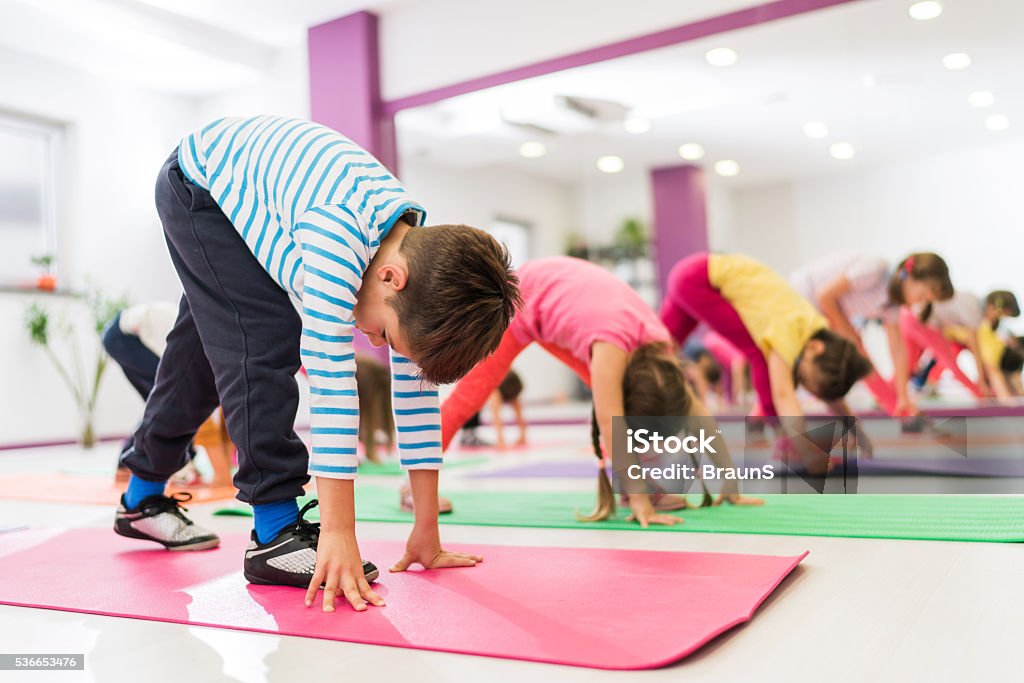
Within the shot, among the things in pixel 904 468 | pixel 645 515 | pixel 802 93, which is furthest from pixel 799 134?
pixel 645 515

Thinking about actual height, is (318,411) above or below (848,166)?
below

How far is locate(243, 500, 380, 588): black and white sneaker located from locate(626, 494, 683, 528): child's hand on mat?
0.61 m

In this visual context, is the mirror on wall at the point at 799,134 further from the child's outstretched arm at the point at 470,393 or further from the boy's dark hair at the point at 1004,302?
the child's outstretched arm at the point at 470,393

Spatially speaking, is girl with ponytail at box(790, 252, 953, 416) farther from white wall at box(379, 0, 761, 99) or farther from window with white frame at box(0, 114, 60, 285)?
window with white frame at box(0, 114, 60, 285)

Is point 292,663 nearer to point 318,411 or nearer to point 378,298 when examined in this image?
point 318,411

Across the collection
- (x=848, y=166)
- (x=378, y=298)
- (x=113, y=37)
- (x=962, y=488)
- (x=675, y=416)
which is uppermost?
(x=113, y=37)

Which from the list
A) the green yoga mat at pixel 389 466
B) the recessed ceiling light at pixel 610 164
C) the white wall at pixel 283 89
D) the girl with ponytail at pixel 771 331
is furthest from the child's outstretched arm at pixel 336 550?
the white wall at pixel 283 89

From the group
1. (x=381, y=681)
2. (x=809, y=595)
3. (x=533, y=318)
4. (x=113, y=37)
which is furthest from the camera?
(x=113, y=37)

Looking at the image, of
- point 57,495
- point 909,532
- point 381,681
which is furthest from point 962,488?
point 57,495

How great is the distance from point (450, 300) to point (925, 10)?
124 inches

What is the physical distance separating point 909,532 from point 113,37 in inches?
197

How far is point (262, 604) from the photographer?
Result: 1.11 meters

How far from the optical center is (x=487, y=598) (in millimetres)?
1090

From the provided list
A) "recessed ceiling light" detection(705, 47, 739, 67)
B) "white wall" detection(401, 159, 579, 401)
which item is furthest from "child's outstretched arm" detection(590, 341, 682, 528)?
"white wall" detection(401, 159, 579, 401)
